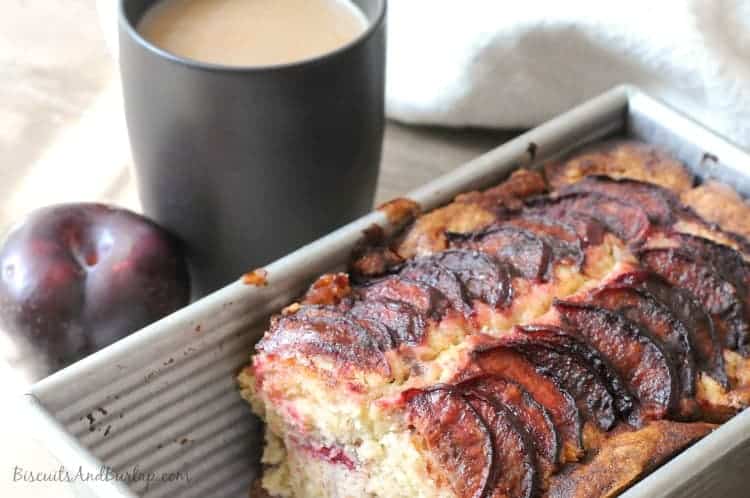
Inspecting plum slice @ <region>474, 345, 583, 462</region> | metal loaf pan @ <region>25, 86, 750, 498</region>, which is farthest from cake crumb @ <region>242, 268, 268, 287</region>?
plum slice @ <region>474, 345, 583, 462</region>

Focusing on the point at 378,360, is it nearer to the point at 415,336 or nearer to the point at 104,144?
the point at 415,336

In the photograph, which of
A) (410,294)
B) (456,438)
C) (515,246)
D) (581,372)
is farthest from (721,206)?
(456,438)

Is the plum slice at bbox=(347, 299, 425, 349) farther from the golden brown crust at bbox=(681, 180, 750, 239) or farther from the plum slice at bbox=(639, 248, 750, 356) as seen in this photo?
the golden brown crust at bbox=(681, 180, 750, 239)

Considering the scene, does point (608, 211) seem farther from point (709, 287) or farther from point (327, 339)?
point (327, 339)

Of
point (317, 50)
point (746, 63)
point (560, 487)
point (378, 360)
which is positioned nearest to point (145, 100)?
point (317, 50)

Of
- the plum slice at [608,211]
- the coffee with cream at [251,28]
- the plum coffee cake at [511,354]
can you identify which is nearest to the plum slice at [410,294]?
the plum coffee cake at [511,354]

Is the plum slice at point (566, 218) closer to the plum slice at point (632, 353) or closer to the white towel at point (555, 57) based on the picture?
the plum slice at point (632, 353)
